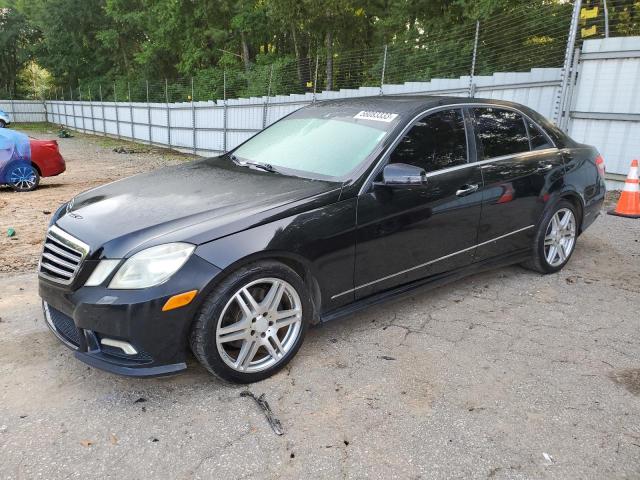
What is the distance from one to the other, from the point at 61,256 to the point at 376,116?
2248mm

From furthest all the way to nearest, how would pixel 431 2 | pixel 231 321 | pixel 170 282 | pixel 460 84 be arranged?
1. pixel 431 2
2. pixel 460 84
3. pixel 231 321
4. pixel 170 282

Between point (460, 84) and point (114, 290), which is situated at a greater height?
point (460, 84)

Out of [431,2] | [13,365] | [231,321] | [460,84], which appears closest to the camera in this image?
[231,321]

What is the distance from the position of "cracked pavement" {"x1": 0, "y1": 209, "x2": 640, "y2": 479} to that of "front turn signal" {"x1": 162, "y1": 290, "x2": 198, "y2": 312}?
1.92 ft

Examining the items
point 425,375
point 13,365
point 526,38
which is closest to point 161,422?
point 13,365


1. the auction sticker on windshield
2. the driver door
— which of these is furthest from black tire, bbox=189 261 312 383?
the auction sticker on windshield

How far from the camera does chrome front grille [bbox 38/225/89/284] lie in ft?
9.12

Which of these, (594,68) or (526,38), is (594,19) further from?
(526,38)

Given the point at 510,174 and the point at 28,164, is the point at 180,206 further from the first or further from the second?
the point at 28,164

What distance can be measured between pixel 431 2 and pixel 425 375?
18371 mm

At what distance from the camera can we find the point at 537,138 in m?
4.44

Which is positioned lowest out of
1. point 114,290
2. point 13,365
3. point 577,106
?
point 13,365

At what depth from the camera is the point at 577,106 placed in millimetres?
8422

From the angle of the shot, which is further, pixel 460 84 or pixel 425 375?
pixel 460 84
